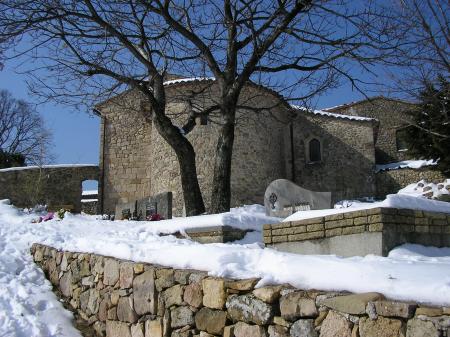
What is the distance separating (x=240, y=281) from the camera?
3551mm

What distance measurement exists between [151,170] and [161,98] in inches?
415

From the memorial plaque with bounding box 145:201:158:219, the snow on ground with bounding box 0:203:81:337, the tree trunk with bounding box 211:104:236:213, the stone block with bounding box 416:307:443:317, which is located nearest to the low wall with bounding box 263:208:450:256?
the stone block with bounding box 416:307:443:317

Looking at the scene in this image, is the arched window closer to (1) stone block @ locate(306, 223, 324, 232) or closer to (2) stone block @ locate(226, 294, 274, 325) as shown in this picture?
(1) stone block @ locate(306, 223, 324, 232)

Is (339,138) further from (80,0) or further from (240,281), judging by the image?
(240,281)

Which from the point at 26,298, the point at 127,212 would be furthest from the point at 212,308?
the point at 127,212

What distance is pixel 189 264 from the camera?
4379 mm

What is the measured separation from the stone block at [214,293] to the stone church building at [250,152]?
46.7ft

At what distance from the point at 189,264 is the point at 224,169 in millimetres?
5665

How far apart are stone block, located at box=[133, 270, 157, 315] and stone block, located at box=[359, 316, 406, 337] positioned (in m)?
2.35

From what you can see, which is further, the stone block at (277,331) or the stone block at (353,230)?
the stone block at (353,230)

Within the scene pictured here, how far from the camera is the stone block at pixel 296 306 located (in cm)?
294

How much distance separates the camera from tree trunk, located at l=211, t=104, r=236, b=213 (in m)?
9.73

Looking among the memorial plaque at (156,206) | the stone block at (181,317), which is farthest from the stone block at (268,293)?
the memorial plaque at (156,206)

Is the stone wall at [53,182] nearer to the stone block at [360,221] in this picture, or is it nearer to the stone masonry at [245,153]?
the stone masonry at [245,153]
